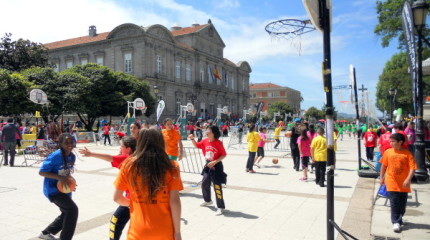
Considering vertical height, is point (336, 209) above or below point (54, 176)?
below

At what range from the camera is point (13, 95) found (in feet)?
85.0

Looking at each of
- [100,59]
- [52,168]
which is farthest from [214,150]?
[100,59]

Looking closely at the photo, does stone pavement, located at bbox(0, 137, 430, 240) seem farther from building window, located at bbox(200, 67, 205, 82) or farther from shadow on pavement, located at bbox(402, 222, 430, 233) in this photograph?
building window, located at bbox(200, 67, 205, 82)

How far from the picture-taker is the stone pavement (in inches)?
192

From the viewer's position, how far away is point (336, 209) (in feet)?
19.9

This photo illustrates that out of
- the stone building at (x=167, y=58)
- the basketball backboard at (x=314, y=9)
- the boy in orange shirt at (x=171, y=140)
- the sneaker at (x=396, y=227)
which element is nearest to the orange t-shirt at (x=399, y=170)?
the sneaker at (x=396, y=227)

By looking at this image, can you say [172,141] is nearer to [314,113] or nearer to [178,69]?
[178,69]

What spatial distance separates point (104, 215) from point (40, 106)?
25.6m

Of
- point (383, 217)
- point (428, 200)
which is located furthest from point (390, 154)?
point (428, 200)

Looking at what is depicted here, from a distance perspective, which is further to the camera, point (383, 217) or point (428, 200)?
point (428, 200)

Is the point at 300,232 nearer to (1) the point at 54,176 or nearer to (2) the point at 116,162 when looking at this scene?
(2) the point at 116,162

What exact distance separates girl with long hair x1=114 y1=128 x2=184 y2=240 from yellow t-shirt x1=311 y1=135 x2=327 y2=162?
6343 mm

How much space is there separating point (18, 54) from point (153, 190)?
44188mm

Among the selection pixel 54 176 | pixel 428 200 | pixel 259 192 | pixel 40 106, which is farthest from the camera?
pixel 40 106
